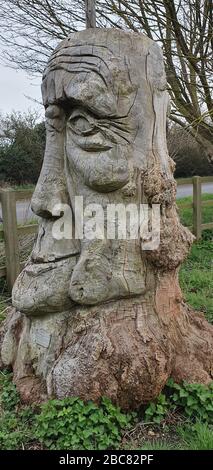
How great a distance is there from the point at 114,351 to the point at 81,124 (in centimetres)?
130

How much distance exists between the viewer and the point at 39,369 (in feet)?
8.75

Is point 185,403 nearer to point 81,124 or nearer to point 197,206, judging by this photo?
point 81,124

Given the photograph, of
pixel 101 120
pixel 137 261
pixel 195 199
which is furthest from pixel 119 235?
pixel 195 199

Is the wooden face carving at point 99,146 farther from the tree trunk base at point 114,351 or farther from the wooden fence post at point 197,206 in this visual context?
the wooden fence post at point 197,206

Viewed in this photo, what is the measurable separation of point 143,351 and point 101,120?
1323mm

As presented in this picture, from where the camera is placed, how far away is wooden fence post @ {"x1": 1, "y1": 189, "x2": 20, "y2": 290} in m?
5.20

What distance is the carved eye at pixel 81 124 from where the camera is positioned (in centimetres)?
242

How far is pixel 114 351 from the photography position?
2371 mm

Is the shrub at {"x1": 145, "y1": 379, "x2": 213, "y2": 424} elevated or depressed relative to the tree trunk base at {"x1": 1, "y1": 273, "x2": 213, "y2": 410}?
depressed

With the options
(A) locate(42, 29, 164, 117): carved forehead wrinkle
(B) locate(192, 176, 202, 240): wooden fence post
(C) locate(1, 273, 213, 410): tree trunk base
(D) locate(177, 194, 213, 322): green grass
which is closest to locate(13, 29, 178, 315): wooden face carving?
(A) locate(42, 29, 164, 117): carved forehead wrinkle

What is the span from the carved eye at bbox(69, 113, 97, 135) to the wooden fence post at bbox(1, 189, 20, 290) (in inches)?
111

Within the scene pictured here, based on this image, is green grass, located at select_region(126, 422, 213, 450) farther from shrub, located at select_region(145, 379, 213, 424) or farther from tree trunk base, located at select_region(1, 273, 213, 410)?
tree trunk base, located at select_region(1, 273, 213, 410)

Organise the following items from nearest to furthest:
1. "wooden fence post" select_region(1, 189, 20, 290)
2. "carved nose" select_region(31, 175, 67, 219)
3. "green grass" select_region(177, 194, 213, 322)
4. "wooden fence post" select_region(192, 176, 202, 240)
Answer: "carved nose" select_region(31, 175, 67, 219), "green grass" select_region(177, 194, 213, 322), "wooden fence post" select_region(1, 189, 20, 290), "wooden fence post" select_region(192, 176, 202, 240)

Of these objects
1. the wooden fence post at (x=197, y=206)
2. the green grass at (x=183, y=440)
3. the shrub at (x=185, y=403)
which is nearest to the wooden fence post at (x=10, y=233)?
the shrub at (x=185, y=403)
